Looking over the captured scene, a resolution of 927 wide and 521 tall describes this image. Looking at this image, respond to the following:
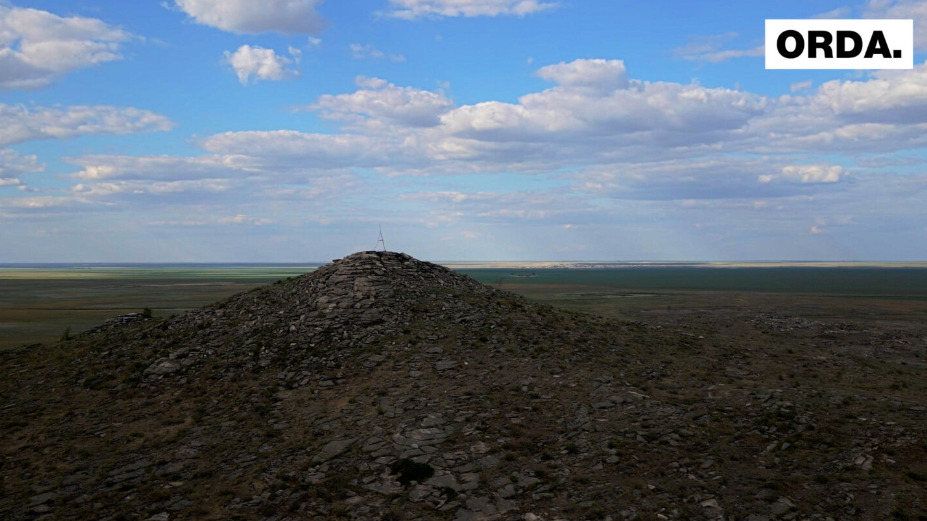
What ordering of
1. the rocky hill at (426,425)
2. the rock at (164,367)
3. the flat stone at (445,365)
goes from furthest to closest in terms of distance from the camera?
the rock at (164,367)
the flat stone at (445,365)
the rocky hill at (426,425)

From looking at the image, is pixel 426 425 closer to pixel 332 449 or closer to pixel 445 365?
pixel 332 449

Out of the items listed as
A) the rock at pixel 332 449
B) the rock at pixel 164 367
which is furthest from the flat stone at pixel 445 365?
the rock at pixel 164 367

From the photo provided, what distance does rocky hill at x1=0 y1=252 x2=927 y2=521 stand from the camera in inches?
555

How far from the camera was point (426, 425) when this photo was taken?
60.8 ft

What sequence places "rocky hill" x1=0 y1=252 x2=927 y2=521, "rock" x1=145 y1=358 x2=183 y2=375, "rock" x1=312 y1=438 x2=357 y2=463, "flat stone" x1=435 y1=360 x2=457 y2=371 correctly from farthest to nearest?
1. "rock" x1=145 y1=358 x2=183 y2=375
2. "flat stone" x1=435 y1=360 x2=457 y2=371
3. "rock" x1=312 y1=438 x2=357 y2=463
4. "rocky hill" x1=0 y1=252 x2=927 y2=521

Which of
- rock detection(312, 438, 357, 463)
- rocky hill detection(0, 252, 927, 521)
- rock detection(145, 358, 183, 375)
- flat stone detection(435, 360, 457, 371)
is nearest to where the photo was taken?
rocky hill detection(0, 252, 927, 521)

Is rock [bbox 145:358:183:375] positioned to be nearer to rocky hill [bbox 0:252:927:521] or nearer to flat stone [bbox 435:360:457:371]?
rocky hill [bbox 0:252:927:521]

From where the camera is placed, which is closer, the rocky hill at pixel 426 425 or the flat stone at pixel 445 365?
the rocky hill at pixel 426 425

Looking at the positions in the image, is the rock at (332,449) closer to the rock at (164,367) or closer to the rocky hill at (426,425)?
the rocky hill at (426,425)

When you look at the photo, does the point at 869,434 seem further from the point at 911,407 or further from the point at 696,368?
the point at 696,368

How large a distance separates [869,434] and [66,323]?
66872 mm

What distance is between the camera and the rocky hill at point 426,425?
46.3ft

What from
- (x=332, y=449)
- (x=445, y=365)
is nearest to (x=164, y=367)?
(x=332, y=449)

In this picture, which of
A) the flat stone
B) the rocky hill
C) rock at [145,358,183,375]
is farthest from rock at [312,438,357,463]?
rock at [145,358,183,375]
